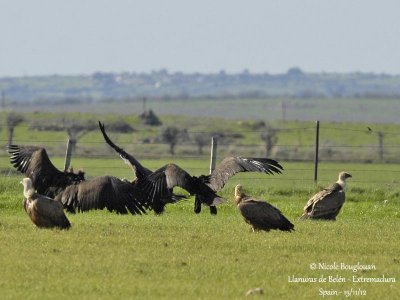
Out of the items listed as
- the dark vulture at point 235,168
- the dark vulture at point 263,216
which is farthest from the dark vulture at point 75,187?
the dark vulture at point 263,216

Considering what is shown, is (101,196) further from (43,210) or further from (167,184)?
(167,184)

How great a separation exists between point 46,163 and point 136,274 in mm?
5500

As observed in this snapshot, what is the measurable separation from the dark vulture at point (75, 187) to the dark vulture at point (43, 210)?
603 millimetres

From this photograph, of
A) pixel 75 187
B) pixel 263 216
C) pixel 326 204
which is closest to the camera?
pixel 263 216

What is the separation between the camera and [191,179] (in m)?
18.0

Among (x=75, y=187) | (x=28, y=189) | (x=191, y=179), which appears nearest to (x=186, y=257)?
(x=28, y=189)

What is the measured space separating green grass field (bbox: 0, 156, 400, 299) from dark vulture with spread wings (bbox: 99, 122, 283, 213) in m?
0.42

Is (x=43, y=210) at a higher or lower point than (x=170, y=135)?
higher

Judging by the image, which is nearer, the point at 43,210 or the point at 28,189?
the point at 43,210

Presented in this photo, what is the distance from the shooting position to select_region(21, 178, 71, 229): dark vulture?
52.8 ft

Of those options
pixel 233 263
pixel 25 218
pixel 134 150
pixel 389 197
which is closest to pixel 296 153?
pixel 134 150

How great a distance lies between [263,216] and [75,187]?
2.84m

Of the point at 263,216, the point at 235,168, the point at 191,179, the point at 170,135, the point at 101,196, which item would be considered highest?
the point at 235,168

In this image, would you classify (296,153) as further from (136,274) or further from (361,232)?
(136,274)
